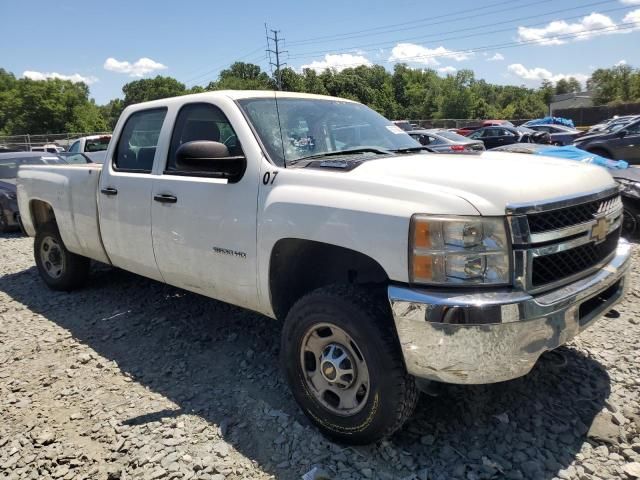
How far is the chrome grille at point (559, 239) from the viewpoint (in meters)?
2.24

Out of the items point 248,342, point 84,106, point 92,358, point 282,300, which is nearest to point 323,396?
point 282,300

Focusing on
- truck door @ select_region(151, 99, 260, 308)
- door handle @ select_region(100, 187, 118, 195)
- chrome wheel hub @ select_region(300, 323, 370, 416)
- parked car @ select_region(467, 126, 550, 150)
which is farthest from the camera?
parked car @ select_region(467, 126, 550, 150)

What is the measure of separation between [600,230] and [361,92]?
82391 mm

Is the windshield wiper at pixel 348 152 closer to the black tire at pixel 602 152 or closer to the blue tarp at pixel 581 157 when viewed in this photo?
the blue tarp at pixel 581 157

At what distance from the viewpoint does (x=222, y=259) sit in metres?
3.26

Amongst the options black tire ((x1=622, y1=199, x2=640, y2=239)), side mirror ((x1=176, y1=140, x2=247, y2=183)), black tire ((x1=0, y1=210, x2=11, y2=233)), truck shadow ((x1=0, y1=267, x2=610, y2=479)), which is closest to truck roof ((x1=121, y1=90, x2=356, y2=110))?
side mirror ((x1=176, y1=140, x2=247, y2=183))

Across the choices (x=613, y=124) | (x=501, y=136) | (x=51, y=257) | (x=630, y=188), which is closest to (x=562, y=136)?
(x=501, y=136)

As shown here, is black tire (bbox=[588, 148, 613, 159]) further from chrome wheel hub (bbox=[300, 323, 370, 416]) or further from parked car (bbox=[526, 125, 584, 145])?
chrome wheel hub (bbox=[300, 323, 370, 416])

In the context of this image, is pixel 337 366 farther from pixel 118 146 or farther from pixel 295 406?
pixel 118 146

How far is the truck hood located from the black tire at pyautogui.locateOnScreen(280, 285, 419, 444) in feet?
2.05

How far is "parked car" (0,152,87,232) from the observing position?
9.41 meters

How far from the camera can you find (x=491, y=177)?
2.42m

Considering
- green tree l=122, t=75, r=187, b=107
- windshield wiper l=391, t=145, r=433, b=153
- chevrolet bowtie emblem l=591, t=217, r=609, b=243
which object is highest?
green tree l=122, t=75, r=187, b=107

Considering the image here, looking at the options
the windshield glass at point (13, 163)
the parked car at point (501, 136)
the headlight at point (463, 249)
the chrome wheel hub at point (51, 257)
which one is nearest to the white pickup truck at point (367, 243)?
the headlight at point (463, 249)
